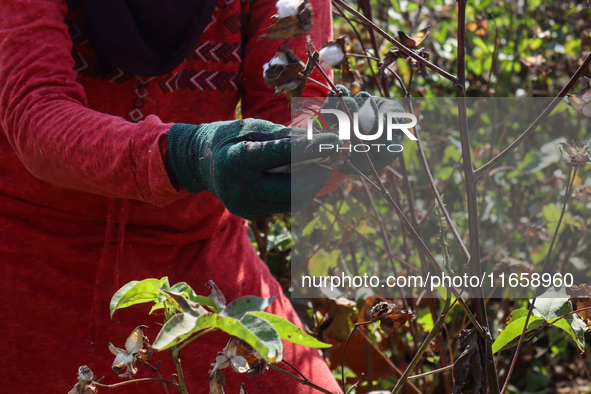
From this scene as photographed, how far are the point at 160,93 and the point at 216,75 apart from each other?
13cm

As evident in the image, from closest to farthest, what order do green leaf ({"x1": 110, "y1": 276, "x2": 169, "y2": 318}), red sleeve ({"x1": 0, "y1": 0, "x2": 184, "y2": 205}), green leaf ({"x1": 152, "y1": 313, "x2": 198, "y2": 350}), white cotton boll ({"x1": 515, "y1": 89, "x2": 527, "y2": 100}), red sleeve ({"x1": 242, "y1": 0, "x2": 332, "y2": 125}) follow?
green leaf ({"x1": 152, "y1": 313, "x2": 198, "y2": 350}) → green leaf ({"x1": 110, "y1": 276, "x2": 169, "y2": 318}) → red sleeve ({"x1": 0, "y1": 0, "x2": 184, "y2": 205}) → red sleeve ({"x1": 242, "y1": 0, "x2": 332, "y2": 125}) → white cotton boll ({"x1": 515, "y1": 89, "x2": 527, "y2": 100})

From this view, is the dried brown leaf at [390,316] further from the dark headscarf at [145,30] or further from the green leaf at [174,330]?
the dark headscarf at [145,30]

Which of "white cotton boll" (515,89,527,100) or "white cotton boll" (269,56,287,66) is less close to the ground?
"white cotton boll" (515,89,527,100)

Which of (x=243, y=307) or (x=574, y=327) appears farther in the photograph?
(x=574, y=327)

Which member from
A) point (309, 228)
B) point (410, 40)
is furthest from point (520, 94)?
point (410, 40)

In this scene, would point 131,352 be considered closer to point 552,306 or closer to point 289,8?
point 289,8

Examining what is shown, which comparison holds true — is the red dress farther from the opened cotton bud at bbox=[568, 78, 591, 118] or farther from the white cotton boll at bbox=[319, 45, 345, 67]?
the opened cotton bud at bbox=[568, 78, 591, 118]

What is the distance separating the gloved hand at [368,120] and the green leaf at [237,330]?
0.32 meters

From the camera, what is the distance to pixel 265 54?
48.1 inches

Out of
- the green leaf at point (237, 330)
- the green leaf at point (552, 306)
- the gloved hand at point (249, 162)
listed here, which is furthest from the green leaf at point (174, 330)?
the green leaf at point (552, 306)

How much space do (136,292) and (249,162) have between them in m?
0.23

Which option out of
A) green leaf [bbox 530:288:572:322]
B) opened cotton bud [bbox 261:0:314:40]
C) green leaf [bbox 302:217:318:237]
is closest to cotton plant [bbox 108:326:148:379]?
opened cotton bud [bbox 261:0:314:40]

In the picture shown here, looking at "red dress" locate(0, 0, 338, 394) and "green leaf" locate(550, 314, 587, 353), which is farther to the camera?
"red dress" locate(0, 0, 338, 394)

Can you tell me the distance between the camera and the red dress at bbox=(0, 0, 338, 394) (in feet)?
2.86
